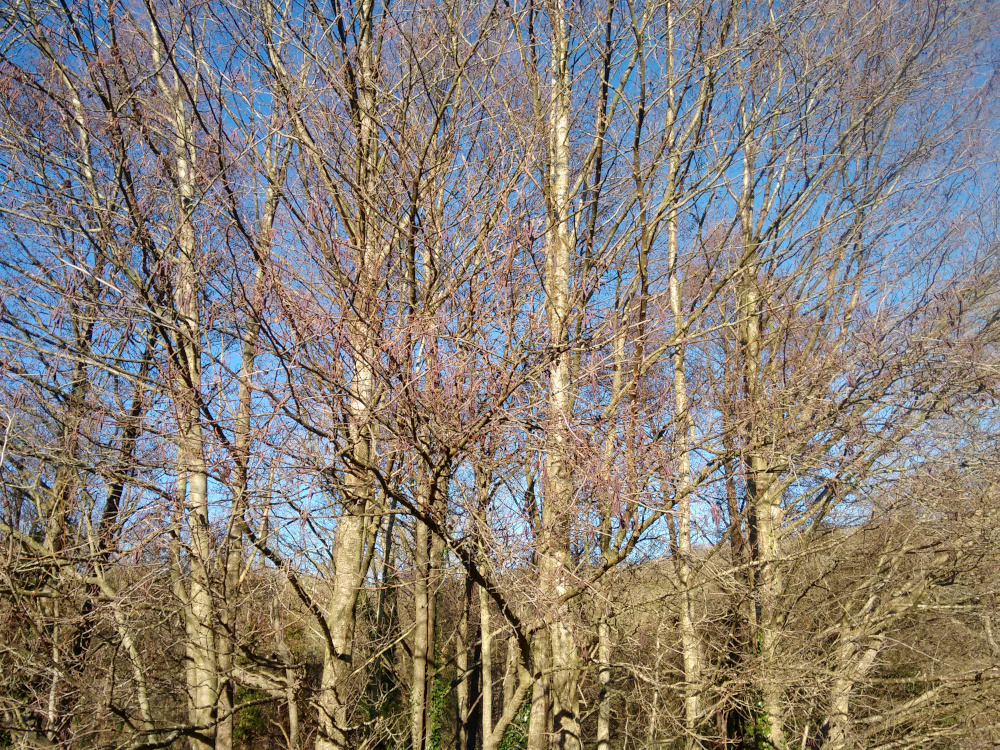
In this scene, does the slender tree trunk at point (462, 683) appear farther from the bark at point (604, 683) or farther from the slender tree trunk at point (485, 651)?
the bark at point (604, 683)

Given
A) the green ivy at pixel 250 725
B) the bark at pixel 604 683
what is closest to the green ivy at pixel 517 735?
the bark at pixel 604 683

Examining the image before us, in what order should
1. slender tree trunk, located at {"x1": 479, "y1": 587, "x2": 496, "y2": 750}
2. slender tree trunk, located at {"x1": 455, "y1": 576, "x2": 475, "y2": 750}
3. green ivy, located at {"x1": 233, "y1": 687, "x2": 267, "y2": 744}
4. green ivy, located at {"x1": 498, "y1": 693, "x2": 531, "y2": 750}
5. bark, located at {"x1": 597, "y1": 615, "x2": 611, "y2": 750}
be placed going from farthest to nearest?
green ivy, located at {"x1": 233, "y1": 687, "x2": 267, "y2": 744} < slender tree trunk, located at {"x1": 455, "y1": 576, "x2": 475, "y2": 750} < green ivy, located at {"x1": 498, "y1": 693, "x2": 531, "y2": 750} < slender tree trunk, located at {"x1": 479, "y1": 587, "x2": 496, "y2": 750} < bark, located at {"x1": 597, "y1": 615, "x2": 611, "y2": 750}

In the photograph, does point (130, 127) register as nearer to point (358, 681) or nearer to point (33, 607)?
point (33, 607)

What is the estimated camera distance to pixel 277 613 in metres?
4.75

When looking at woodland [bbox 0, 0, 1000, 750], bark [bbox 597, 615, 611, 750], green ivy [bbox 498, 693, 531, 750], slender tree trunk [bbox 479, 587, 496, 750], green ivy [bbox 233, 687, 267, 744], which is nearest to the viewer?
woodland [bbox 0, 0, 1000, 750]

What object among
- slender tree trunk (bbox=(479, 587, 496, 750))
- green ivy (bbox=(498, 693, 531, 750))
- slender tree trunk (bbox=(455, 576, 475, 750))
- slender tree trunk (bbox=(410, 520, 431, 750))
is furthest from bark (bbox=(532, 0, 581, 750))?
slender tree trunk (bbox=(455, 576, 475, 750))

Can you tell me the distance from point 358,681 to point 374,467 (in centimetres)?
435

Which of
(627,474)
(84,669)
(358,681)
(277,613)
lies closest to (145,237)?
(277,613)

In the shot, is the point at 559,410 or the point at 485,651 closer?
the point at 559,410

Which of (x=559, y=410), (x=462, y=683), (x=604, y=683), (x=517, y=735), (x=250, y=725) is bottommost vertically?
(x=250, y=725)

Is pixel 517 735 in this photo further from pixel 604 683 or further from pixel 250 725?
pixel 250 725

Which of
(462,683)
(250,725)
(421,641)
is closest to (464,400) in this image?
(421,641)

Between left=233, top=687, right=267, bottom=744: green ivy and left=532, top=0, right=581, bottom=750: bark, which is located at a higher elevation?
left=532, top=0, right=581, bottom=750: bark

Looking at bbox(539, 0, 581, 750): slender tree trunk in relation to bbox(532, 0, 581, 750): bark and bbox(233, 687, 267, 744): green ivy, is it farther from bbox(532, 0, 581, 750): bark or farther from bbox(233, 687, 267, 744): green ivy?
bbox(233, 687, 267, 744): green ivy
